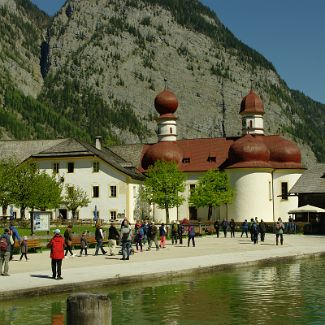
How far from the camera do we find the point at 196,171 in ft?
260

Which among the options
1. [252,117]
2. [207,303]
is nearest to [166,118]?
[252,117]

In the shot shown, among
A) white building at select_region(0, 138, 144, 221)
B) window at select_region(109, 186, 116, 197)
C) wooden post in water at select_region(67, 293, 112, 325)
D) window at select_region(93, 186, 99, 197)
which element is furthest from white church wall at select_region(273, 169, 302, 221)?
wooden post in water at select_region(67, 293, 112, 325)

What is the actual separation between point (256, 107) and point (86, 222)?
90.6 ft

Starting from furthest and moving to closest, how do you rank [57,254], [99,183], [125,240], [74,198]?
[99,183] → [74,198] → [125,240] → [57,254]

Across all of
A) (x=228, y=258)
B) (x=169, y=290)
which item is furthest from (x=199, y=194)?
(x=169, y=290)

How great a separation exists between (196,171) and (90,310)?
71.5 meters

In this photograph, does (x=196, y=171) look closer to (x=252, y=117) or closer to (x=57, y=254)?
(x=252, y=117)

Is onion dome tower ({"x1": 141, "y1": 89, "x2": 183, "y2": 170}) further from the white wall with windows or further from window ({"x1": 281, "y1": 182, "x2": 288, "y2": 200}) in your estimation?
window ({"x1": 281, "y1": 182, "x2": 288, "y2": 200})

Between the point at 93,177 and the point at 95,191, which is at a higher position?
the point at 93,177

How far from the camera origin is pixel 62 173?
75.6 m

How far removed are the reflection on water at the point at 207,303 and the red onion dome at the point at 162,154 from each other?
5507 cm

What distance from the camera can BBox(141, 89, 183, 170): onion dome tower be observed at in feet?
260

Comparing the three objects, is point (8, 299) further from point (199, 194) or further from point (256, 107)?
point (256, 107)

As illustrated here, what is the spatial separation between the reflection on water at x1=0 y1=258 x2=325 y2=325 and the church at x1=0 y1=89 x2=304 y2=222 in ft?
158
